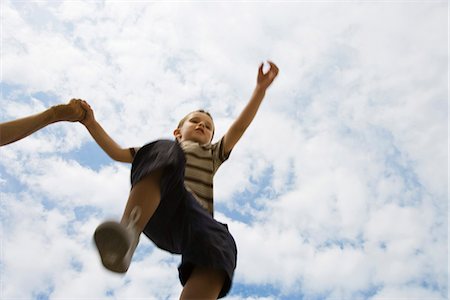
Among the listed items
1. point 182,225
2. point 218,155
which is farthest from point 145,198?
point 218,155

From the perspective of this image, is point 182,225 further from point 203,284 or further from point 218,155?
point 218,155

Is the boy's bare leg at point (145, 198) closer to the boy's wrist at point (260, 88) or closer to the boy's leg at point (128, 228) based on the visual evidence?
the boy's leg at point (128, 228)

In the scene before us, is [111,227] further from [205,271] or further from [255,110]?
[255,110]

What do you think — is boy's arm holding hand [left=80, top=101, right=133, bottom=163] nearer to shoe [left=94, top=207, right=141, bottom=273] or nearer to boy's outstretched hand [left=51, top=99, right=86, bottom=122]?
boy's outstretched hand [left=51, top=99, right=86, bottom=122]

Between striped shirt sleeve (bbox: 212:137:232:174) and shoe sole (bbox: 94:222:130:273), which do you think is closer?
shoe sole (bbox: 94:222:130:273)

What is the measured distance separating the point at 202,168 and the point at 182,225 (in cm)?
50

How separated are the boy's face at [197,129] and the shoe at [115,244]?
123 cm

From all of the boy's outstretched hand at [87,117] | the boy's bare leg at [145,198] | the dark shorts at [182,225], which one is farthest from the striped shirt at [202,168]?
Answer: the boy's bare leg at [145,198]

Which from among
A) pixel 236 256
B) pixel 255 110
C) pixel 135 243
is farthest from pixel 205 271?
pixel 255 110

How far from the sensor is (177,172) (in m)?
2.46

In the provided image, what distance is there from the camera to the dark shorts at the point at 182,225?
2480mm

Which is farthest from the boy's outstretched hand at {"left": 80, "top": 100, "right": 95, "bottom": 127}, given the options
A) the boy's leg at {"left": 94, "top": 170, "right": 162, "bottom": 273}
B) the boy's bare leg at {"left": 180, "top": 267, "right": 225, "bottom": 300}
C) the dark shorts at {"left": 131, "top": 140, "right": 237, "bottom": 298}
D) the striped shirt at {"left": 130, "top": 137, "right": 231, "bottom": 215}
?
the boy's bare leg at {"left": 180, "top": 267, "right": 225, "bottom": 300}

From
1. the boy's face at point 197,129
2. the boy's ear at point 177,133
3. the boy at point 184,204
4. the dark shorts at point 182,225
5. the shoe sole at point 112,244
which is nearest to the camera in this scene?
the shoe sole at point 112,244

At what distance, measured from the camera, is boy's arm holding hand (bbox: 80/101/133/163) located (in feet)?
10.5
